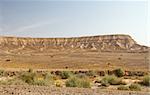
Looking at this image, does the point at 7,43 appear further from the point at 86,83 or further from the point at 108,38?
the point at 86,83

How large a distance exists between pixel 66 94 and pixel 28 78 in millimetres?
10613

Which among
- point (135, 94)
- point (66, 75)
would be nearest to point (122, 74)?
point (66, 75)

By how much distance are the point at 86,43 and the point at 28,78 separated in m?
97.9

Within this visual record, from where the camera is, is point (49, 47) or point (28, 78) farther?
point (49, 47)

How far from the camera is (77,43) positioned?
123 meters

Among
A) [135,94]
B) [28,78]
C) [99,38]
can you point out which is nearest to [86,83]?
[28,78]

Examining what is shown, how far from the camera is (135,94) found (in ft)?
49.9

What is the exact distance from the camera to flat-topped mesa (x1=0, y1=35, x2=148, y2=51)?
389 feet

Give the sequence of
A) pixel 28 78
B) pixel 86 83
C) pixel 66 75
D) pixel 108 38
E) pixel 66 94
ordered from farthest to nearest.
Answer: pixel 108 38, pixel 66 75, pixel 28 78, pixel 86 83, pixel 66 94

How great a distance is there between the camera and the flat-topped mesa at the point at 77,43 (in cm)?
11862

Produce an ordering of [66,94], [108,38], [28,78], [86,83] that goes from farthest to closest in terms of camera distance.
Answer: [108,38] → [28,78] → [86,83] → [66,94]

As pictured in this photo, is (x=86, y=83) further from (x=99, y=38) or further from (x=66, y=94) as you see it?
(x=99, y=38)

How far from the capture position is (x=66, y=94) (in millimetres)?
14461

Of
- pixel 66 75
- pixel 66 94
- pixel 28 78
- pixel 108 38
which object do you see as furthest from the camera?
pixel 108 38
